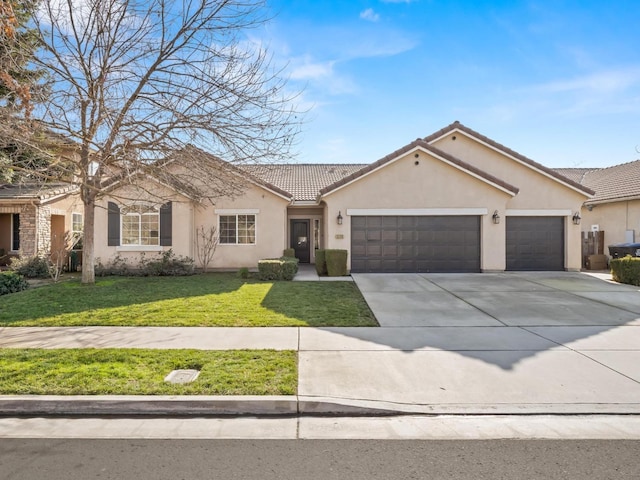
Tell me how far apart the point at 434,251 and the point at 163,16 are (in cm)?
1232

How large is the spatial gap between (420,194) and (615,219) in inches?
407

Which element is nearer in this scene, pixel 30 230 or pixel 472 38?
pixel 472 38

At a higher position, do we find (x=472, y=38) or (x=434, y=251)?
(x=472, y=38)

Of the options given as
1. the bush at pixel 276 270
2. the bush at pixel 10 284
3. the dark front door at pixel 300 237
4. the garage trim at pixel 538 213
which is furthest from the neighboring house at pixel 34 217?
the garage trim at pixel 538 213

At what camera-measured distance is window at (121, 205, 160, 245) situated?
15.8m

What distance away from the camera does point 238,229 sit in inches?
656

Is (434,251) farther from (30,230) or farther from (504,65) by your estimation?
(30,230)

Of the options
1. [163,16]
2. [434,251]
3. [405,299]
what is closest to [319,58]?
[163,16]

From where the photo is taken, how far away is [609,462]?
10.9 ft

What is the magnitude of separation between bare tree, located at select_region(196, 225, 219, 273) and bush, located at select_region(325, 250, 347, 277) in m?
5.06

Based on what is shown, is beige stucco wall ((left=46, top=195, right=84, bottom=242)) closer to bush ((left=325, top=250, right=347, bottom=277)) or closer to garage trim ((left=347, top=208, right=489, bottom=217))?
bush ((left=325, top=250, right=347, bottom=277))

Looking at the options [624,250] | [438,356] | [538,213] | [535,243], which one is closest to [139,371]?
[438,356]

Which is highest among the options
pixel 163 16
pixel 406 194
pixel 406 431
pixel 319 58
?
pixel 163 16

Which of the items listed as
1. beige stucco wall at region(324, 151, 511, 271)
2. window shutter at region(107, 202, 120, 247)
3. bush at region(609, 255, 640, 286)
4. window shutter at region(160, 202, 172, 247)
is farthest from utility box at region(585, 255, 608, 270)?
window shutter at region(107, 202, 120, 247)
